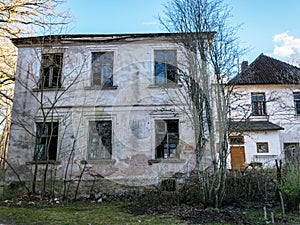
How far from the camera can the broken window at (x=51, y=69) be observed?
12.9m

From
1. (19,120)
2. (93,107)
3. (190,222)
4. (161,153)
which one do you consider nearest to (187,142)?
(161,153)

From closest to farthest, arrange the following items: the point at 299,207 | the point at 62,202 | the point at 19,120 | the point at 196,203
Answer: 1. the point at 299,207
2. the point at 196,203
3. the point at 62,202
4. the point at 19,120

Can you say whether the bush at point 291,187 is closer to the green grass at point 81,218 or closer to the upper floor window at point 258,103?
the green grass at point 81,218

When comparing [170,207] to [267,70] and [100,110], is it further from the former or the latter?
[267,70]

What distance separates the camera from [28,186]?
1165 centimetres

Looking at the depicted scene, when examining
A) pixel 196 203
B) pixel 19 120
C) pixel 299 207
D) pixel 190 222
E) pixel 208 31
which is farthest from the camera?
pixel 19 120

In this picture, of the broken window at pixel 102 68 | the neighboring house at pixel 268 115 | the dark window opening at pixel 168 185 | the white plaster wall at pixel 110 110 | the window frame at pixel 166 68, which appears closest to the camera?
the dark window opening at pixel 168 185

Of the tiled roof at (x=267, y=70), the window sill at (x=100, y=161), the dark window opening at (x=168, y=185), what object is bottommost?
the dark window opening at (x=168, y=185)

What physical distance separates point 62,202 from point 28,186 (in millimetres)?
2181

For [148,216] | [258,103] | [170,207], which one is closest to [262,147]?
[258,103]

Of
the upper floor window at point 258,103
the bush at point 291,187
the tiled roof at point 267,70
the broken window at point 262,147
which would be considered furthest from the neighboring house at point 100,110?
the upper floor window at point 258,103

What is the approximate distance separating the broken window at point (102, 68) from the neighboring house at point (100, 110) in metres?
0.05

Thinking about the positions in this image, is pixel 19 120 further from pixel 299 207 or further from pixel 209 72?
pixel 299 207

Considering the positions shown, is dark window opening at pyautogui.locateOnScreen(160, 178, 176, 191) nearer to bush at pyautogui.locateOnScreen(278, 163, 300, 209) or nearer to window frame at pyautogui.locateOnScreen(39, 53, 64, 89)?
bush at pyautogui.locateOnScreen(278, 163, 300, 209)
